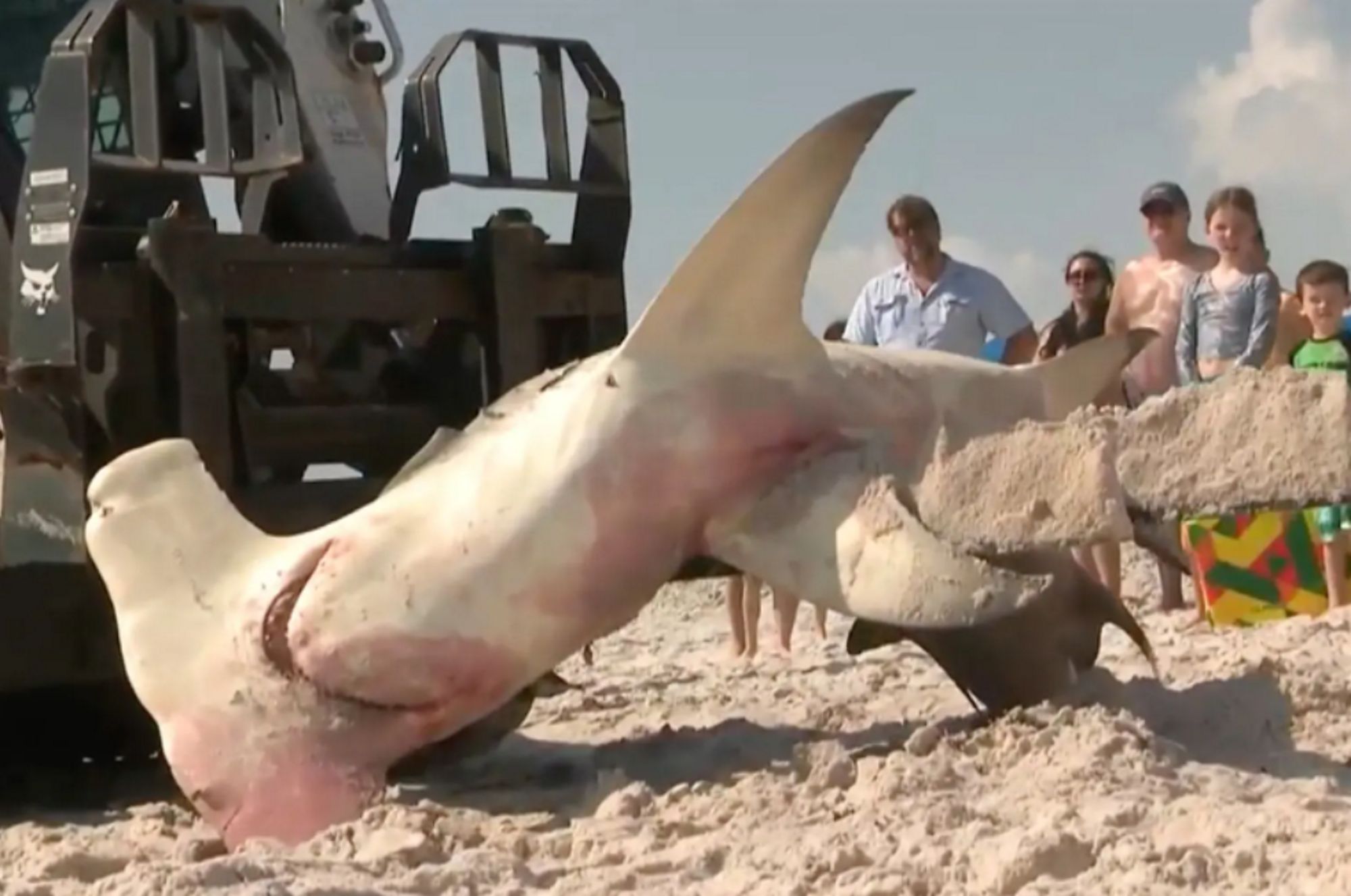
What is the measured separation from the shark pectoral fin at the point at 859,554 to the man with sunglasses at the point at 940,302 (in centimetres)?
222

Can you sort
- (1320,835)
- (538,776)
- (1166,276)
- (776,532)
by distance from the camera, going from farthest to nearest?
(1166,276), (538,776), (776,532), (1320,835)

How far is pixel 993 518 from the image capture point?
11.2ft

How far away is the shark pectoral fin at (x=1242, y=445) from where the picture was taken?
3197mm

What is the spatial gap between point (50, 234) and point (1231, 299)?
3.63 meters

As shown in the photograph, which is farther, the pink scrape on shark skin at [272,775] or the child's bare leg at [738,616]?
the child's bare leg at [738,616]

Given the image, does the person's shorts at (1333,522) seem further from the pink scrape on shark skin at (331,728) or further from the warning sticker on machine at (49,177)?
the warning sticker on machine at (49,177)

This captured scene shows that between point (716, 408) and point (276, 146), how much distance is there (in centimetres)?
172

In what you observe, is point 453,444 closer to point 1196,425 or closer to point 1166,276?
point 1196,425

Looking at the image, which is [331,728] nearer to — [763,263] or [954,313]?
[763,263]

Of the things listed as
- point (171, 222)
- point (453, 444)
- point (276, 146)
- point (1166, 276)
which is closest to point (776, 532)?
point (453, 444)

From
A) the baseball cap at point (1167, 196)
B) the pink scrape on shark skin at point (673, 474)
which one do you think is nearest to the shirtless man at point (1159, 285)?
the baseball cap at point (1167, 196)

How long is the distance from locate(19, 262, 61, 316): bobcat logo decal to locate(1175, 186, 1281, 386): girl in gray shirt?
3479mm

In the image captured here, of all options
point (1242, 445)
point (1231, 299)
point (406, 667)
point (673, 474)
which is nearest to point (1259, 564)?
point (1231, 299)

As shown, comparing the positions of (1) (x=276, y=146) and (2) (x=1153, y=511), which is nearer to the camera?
(2) (x=1153, y=511)
